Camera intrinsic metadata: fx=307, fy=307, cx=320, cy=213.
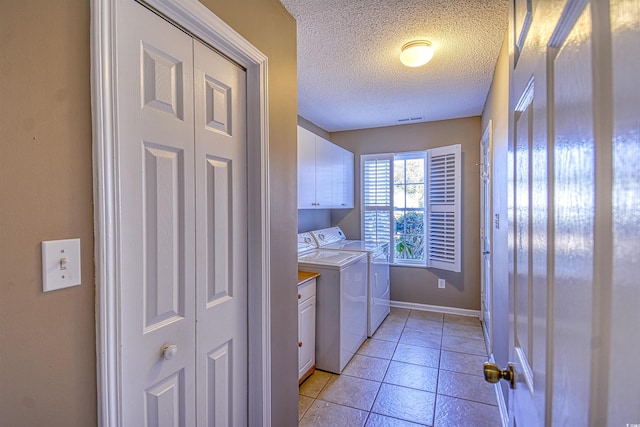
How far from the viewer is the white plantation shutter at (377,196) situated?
4047 millimetres

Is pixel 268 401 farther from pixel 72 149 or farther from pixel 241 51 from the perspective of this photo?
pixel 241 51

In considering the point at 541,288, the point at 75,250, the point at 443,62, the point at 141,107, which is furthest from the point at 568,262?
the point at 443,62

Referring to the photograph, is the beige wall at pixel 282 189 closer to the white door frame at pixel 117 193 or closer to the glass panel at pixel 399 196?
the white door frame at pixel 117 193

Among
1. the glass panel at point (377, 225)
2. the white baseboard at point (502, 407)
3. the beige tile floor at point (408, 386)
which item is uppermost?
the glass panel at point (377, 225)

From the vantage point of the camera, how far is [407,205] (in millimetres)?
4043

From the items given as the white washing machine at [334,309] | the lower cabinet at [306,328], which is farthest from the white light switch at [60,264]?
the white washing machine at [334,309]

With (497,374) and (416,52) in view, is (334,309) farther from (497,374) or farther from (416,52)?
(416,52)

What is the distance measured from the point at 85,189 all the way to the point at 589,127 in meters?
0.96

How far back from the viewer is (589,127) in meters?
0.35

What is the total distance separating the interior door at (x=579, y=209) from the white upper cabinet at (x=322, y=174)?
2280mm

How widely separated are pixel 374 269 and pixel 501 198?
151 centimetres

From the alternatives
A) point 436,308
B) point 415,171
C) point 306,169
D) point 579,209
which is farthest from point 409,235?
point 579,209

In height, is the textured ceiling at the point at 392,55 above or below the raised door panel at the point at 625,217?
above

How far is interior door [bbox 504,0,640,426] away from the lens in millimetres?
284
